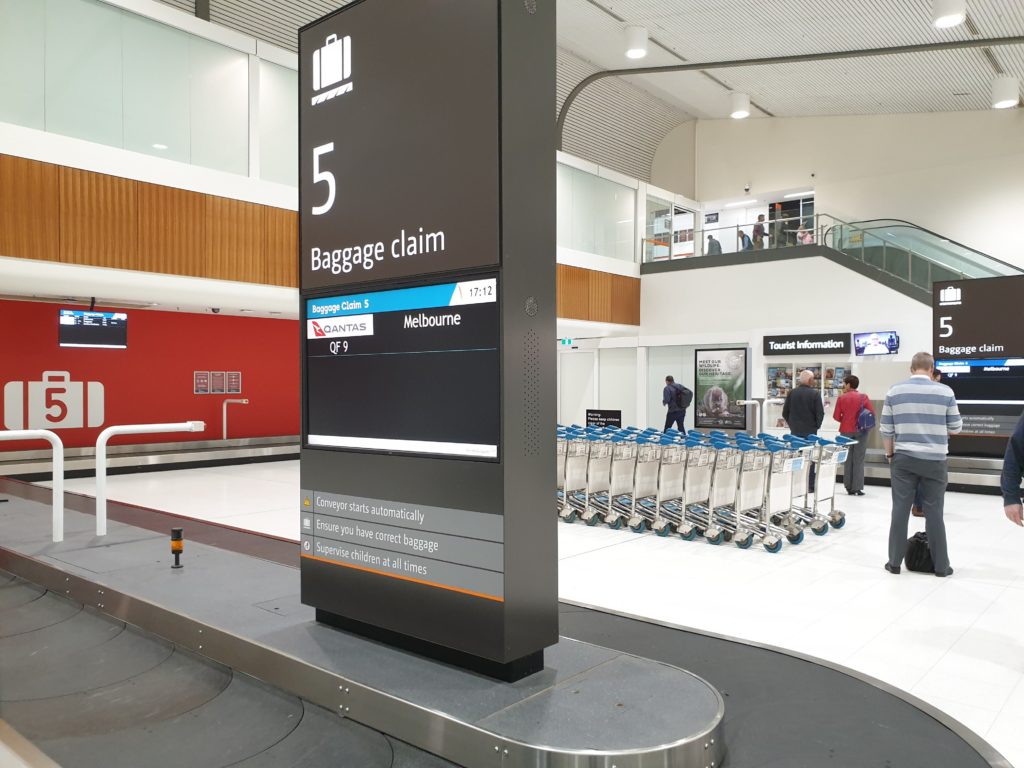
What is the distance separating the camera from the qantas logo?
3211 mm

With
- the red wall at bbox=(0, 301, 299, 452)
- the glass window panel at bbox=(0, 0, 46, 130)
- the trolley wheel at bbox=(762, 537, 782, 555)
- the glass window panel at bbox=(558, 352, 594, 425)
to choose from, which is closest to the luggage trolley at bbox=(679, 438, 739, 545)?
the trolley wheel at bbox=(762, 537, 782, 555)

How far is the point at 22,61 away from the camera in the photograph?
28.0 ft

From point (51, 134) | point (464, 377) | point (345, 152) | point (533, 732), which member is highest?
point (51, 134)

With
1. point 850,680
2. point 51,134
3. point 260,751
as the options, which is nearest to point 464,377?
point 260,751

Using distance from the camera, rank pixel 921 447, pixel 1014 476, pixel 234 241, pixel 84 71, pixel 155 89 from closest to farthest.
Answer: pixel 1014 476
pixel 921 447
pixel 84 71
pixel 155 89
pixel 234 241

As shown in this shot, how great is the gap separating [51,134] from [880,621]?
9.79m

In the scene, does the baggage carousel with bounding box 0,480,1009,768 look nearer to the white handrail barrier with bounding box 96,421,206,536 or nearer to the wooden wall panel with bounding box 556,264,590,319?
the white handrail barrier with bounding box 96,421,206,536

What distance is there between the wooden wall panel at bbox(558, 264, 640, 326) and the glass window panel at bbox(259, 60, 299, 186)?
6.25 m

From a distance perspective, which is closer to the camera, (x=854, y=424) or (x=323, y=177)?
(x=323, y=177)

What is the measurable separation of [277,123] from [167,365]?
18.3 ft

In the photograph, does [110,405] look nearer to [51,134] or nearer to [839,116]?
[51,134]

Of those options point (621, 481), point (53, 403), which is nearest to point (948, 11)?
point (621, 481)

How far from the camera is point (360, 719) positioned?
8.99 ft

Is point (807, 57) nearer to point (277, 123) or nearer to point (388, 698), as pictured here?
point (277, 123)
